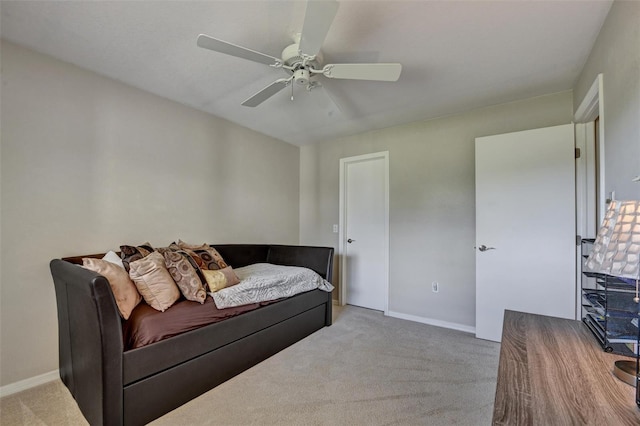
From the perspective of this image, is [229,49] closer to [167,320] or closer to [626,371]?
[167,320]

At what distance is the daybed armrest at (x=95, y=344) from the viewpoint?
1.46 meters

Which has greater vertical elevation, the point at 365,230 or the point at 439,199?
the point at 439,199

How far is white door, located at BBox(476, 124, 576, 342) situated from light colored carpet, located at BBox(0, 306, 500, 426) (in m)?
0.57

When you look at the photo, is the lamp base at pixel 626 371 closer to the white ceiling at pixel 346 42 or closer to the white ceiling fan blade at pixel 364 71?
the white ceiling fan blade at pixel 364 71

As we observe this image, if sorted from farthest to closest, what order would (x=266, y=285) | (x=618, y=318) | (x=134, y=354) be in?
(x=266, y=285), (x=134, y=354), (x=618, y=318)

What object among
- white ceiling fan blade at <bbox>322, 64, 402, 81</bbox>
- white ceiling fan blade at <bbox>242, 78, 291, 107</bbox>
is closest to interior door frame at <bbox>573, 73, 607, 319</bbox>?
white ceiling fan blade at <bbox>322, 64, 402, 81</bbox>

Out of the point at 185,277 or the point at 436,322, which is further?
the point at 436,322

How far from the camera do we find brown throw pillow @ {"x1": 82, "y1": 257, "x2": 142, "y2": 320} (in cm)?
172

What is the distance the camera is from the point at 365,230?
397 centimetres

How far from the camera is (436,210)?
11.0 ft

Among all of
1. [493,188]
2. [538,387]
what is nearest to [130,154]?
[538,387]

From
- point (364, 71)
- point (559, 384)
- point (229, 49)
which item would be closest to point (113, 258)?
point (229, 49)

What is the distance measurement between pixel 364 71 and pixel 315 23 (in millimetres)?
493

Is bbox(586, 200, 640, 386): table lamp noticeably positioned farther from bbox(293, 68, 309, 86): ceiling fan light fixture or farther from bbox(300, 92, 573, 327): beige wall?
bbox(300, 92, 573, 327): beige wall
